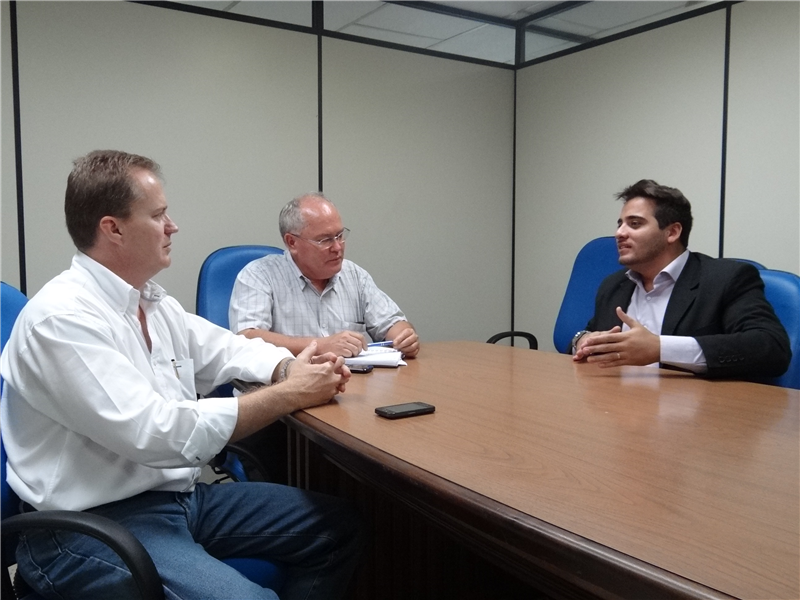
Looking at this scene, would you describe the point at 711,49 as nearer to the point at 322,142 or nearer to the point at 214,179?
the point at 322,142

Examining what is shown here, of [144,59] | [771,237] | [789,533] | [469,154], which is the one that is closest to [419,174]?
[469,154]

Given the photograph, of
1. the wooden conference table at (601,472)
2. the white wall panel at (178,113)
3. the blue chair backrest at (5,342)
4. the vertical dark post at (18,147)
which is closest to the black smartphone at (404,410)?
the wooden conference table at (601,472)

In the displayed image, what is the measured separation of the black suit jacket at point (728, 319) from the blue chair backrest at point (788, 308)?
55 millimetres

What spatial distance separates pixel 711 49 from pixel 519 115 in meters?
1.27

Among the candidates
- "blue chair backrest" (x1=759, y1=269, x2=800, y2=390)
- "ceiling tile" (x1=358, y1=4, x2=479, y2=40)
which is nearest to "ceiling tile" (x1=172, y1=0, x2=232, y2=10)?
"ceiling tile" (x1=358, y1=4, x2=479, y2=40)

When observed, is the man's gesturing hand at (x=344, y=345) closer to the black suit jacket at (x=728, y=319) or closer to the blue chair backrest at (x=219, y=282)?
the blue chair backrest at (x=219, y=282)

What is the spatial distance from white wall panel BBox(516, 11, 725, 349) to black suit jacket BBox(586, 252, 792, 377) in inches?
43.0

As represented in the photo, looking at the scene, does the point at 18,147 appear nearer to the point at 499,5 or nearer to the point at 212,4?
the point at 212,4

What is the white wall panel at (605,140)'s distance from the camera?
295 centimetres

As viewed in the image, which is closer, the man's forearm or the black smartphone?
the black smartphone

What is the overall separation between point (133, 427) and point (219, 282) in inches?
57.6

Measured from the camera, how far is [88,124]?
271 cm

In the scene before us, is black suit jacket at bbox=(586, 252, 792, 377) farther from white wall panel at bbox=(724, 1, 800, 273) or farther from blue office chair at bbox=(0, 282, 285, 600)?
blue office chair at bbox=(0, 282, 285, 600)

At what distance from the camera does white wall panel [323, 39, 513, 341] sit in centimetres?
A: 336
